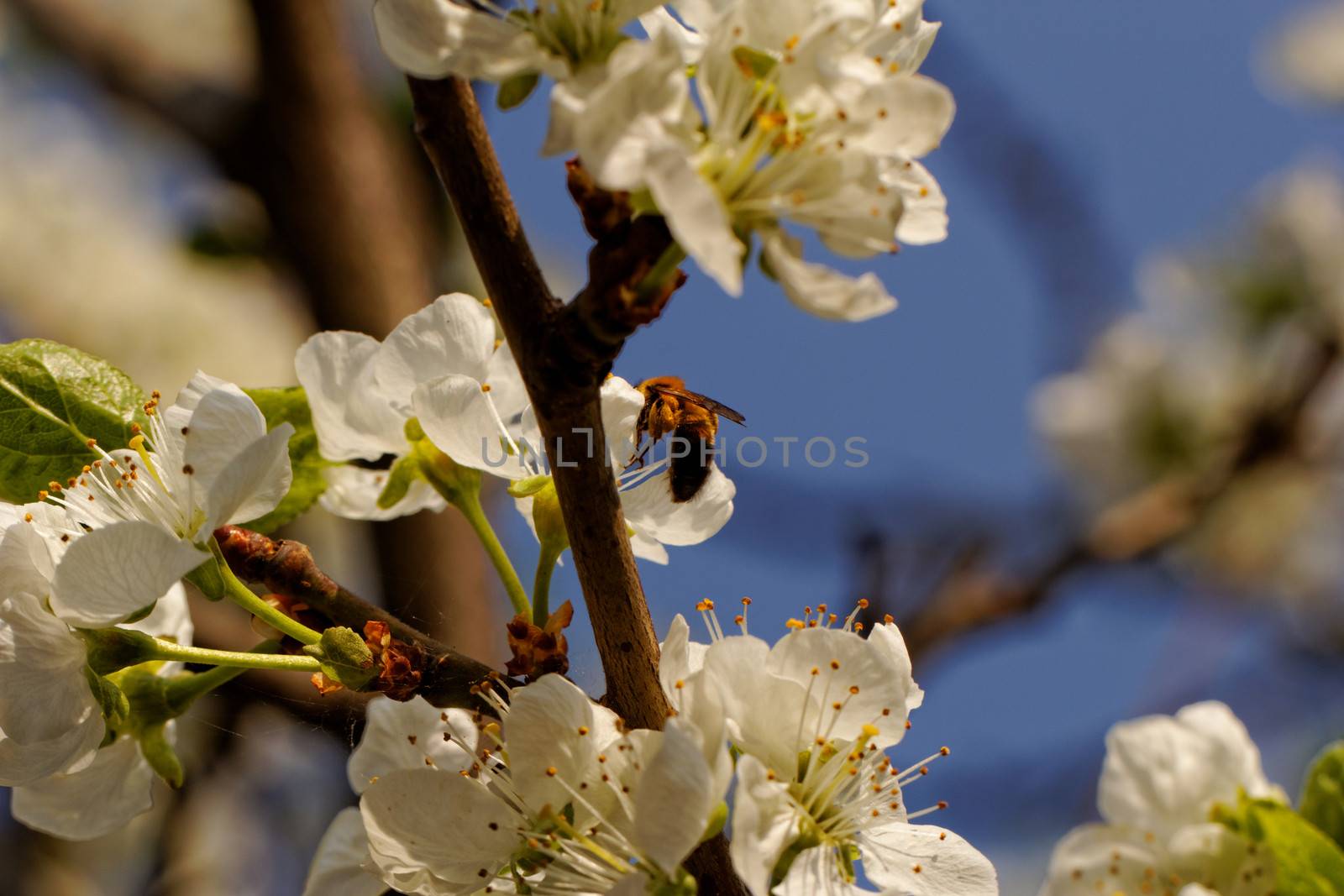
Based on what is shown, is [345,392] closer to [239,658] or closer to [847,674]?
[239,658]

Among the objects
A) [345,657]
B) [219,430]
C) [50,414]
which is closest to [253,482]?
[219,430]

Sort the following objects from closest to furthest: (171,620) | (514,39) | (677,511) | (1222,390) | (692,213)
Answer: (692,213), (514,39), (677,511), (171,620), (1222,390)

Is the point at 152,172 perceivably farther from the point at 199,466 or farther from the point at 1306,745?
the point at 1306,745

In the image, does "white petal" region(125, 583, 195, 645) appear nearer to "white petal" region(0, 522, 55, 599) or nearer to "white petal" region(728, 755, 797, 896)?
"white petal" region(0, 522, 55, 599)

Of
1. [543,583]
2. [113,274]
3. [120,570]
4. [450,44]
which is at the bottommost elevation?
[120,570]

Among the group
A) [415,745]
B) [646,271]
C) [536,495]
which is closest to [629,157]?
[646,271]

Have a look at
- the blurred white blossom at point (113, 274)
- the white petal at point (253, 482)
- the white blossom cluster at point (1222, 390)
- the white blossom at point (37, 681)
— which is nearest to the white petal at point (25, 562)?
the white blossom at point (37, 681)

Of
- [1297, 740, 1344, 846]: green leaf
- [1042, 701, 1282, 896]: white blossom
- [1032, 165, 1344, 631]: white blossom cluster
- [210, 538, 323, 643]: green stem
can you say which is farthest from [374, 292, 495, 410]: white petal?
[1032, 165, 1344, 631]: white blossom cluster

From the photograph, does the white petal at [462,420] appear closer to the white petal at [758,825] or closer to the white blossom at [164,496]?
the white blossom at [164,496]
